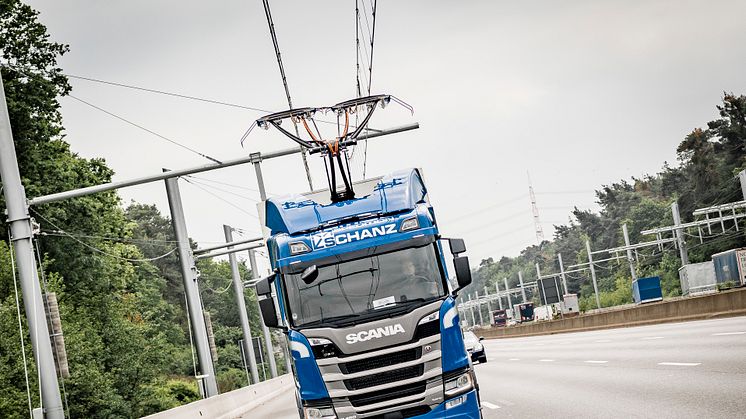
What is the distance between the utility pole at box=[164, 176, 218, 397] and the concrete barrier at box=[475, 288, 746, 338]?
53.3 ft

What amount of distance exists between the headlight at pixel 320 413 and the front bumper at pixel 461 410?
38.1 inches

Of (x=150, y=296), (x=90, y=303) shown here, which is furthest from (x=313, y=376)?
(x=150, y=296)

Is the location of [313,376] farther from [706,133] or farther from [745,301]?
[706,133]

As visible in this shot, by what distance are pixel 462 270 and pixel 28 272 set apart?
1045cm

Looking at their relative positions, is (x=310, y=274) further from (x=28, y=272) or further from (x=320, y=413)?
(x=28, y=272)

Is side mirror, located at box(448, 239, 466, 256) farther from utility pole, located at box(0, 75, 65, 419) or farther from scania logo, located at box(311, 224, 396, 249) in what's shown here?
utility pole, located at box(0, 75, 65, 419)

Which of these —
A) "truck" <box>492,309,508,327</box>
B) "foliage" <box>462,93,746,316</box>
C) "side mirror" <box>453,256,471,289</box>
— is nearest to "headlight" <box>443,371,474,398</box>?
"side mirror" <box>453,256,471,289</box>

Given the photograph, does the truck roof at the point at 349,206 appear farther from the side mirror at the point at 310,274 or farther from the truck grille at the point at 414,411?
the truck grille at the point at 414,411

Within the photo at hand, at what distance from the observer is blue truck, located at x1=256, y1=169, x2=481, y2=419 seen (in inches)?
480

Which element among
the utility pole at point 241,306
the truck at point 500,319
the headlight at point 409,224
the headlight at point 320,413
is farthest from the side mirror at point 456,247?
the truck at point 500,319

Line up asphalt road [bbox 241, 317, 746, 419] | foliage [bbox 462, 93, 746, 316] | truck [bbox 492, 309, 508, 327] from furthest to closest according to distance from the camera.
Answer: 1. truck [bbox 492, 309, 508, 327]
2. foliage [bbox 462, 93, 746, 316]
3. asphalt road [bbox 241, 317, 746, 419]

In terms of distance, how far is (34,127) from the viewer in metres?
46.0

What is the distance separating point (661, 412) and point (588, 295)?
134 m

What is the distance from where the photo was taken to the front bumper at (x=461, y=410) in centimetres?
1212
